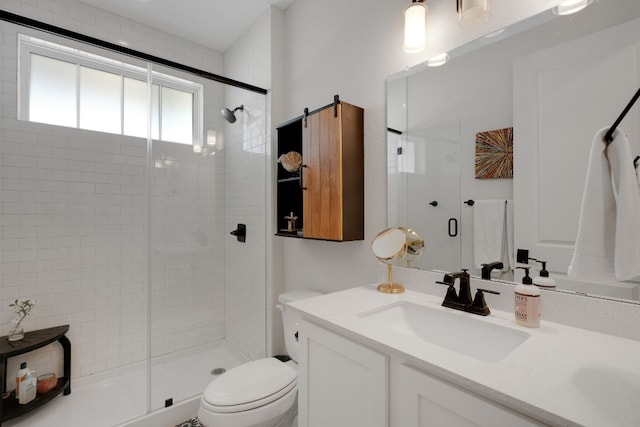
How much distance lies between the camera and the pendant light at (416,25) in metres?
1.25

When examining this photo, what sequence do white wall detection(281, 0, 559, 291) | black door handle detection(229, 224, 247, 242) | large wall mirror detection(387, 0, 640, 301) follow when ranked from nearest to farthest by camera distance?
large wall mirror detection(387, 0, 640, 301) → white wall detection(281, 0, 559, 291) → black door handle detection(229, 224, 247, 242)

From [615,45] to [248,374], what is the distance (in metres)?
1.89

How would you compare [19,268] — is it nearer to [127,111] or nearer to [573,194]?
[127,111]

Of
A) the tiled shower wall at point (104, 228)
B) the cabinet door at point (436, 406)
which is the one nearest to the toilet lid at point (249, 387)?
the cabinet door at point (436, 406)

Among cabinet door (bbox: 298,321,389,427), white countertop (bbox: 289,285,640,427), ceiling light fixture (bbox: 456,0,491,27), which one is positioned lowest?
cabinet door (bbox: 298,321,389,427)

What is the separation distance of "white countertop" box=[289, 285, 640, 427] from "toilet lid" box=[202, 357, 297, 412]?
0.65m

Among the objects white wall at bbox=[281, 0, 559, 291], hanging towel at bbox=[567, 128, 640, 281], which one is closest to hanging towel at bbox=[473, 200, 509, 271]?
hanging towel at bbox=[567, 128, 640, 281]

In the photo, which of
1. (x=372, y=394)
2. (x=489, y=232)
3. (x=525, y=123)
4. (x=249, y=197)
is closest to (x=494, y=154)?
(x=525, y=123)

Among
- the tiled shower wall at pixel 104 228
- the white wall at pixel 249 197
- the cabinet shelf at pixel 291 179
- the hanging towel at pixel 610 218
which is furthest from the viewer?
the white wall at pixel 249 197

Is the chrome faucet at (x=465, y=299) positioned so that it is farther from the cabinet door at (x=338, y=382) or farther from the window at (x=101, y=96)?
the window at (x=101, y=96)

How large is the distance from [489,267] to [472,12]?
95 cm

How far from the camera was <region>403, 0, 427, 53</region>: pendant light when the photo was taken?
1.25 metres

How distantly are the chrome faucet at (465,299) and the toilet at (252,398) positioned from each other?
643 millimetres

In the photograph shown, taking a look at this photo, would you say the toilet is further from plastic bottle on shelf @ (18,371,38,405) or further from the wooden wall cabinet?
plastic bottle on shelf @ (18,371,38,405)
